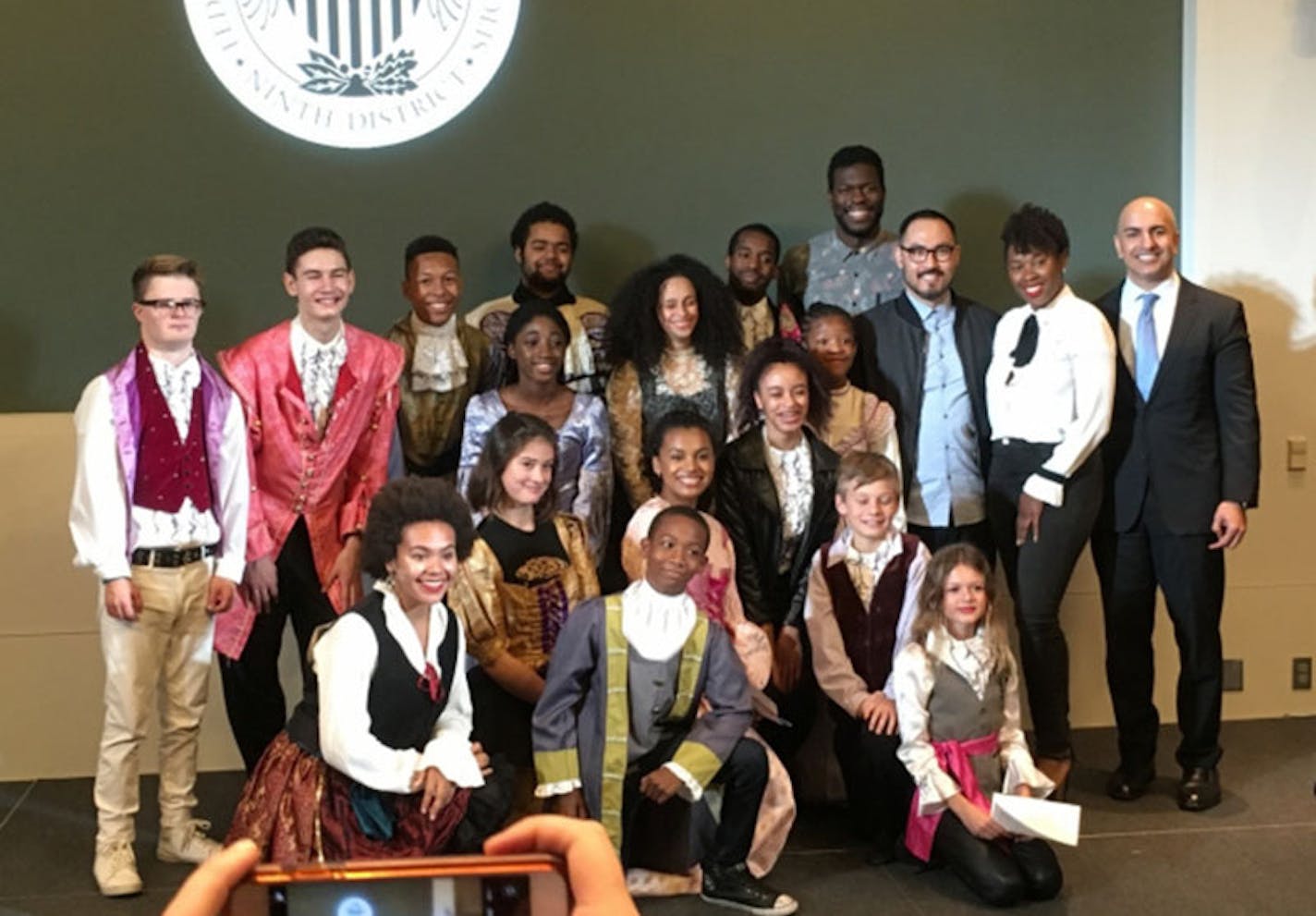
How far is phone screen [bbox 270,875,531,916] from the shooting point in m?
1.33

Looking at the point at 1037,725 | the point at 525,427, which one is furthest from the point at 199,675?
the point at 1037,725

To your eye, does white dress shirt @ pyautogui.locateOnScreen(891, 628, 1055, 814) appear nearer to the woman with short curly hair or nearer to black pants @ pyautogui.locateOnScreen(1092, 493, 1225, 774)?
black pants @ pyautogui.locateOnScreen(1092, 493, 1225, 774)

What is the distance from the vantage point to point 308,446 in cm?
406

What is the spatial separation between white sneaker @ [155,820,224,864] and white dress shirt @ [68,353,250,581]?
652 millimetres

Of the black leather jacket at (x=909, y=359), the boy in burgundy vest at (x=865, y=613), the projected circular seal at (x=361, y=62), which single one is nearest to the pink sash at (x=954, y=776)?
the boy in burgundy vest at (x=865, y=613)

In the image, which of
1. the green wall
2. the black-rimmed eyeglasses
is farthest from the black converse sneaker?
the green wall

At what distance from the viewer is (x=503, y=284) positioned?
16.3 feet

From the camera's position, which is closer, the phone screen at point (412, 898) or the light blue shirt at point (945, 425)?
the phone screen at point (412, 898)

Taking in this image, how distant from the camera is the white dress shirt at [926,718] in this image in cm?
379

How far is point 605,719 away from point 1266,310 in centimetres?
267

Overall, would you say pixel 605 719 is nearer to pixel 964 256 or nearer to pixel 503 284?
pixel 503 284

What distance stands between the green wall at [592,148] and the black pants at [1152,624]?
109 cm

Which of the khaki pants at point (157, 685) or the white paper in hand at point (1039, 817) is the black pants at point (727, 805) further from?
the khaki pants at point (157, 685)

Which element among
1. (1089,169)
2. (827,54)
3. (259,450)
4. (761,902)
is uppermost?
(827,54)
